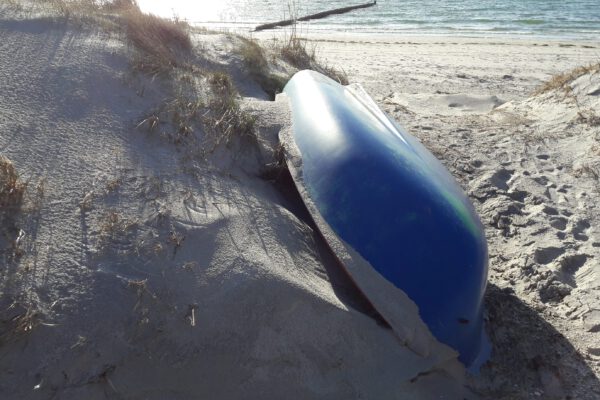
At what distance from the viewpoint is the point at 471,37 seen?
53.9 ft

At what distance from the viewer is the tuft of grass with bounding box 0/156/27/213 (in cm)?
291

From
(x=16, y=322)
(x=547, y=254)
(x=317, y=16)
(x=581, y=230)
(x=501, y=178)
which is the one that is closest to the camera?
(x=16, y=322)

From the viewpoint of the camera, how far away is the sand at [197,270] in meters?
2.60

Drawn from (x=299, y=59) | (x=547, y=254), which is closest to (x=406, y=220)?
(x=547, y=254)

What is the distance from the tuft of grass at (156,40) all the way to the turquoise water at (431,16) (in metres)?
11.0

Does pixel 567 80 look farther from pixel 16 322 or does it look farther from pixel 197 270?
pixel 16 322

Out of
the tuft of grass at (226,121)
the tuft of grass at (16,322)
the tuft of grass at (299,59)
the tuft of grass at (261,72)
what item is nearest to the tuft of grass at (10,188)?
the tuft of grass at (16,322)

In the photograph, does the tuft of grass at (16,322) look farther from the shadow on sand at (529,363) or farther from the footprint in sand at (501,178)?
the footprint in sand at (501,178)

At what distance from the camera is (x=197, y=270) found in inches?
113

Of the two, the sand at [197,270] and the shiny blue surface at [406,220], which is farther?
the shiny blue surface at [406,220]

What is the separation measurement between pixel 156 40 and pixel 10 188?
8.44 feet

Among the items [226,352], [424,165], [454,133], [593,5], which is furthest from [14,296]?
[593,5]

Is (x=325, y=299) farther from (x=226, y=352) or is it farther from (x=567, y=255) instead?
(x=567, y=255)

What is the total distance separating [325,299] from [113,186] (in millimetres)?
1291
